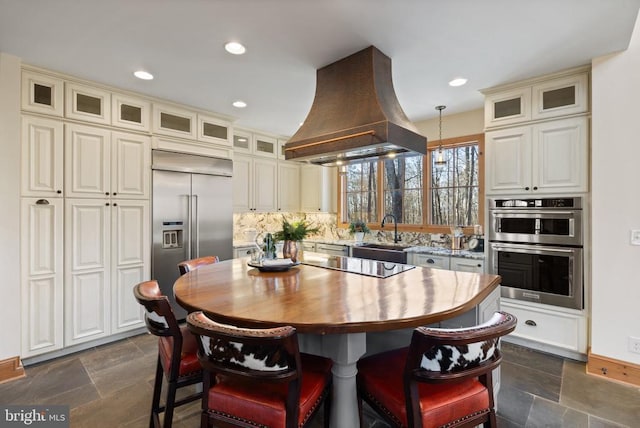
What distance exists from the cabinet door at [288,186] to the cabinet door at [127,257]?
7.16ft

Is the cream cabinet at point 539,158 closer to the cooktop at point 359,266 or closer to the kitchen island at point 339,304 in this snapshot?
the kitchen island at point 339,304

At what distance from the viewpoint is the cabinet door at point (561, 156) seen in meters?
2.79

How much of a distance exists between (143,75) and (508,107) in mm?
3607

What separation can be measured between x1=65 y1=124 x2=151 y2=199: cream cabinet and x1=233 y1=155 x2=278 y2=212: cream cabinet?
4.35 ft

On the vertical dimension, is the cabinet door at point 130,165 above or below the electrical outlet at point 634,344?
above

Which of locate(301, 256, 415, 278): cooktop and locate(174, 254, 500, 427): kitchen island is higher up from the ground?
locate(301, 256, 415, 278): cooktop

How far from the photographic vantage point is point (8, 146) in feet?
8.35

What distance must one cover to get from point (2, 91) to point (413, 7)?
322 cm

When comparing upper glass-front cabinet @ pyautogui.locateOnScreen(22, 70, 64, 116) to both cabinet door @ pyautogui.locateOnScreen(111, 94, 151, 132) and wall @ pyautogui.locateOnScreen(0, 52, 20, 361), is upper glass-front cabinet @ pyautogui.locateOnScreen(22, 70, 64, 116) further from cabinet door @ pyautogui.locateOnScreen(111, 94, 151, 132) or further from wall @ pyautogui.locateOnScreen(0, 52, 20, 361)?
cabinet door @ pyautogui.locateOnScreen(111, 94, 151, 132)

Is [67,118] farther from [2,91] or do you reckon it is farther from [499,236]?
[499,236]

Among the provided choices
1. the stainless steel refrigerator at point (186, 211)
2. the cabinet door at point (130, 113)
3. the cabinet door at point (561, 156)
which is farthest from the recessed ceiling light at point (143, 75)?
the cabinet door at point (561, 156)

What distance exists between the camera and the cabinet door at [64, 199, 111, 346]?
2.97 m

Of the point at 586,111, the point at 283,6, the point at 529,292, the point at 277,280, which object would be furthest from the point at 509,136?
the point at 277,280

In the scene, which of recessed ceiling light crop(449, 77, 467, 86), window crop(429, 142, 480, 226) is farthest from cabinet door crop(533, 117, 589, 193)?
window crop(429, 142, 480, 226)
